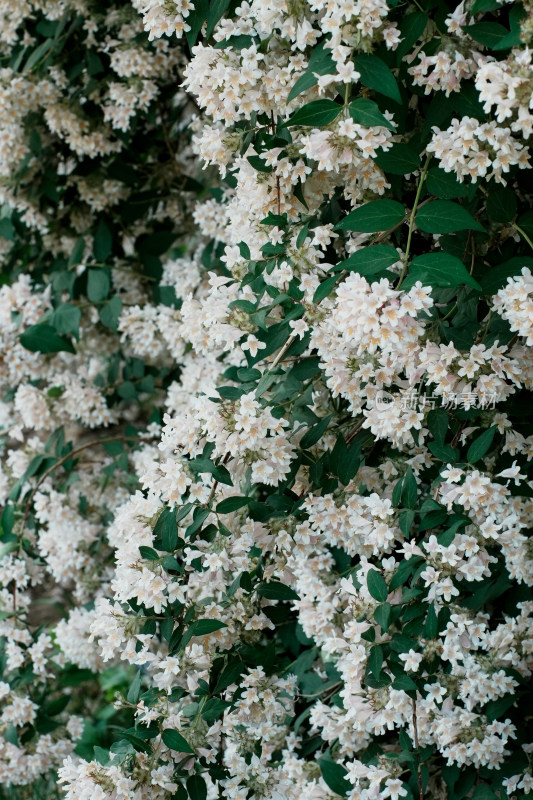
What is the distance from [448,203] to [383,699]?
786 mm

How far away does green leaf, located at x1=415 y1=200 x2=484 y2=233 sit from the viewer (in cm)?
125

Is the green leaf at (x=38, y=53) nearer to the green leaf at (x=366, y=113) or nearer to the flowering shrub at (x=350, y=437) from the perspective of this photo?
the flowering shrub at (x=350, y=437)

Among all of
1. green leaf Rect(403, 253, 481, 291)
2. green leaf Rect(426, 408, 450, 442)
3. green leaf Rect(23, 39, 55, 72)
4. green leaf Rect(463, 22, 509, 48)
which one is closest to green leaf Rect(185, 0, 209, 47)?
green leaf Rect(463, 22, 509, 48)

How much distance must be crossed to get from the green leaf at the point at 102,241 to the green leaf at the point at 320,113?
4.31 feet

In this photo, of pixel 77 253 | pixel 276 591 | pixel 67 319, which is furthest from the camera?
pixel 77 253

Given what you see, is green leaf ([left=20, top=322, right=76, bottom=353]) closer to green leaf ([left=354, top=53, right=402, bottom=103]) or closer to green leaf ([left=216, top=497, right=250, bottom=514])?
green leaf ([left=216, top=497, right=250, bottom=514])

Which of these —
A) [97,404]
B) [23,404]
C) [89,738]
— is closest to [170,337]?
[97,404]

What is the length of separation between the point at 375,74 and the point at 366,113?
0.18ft

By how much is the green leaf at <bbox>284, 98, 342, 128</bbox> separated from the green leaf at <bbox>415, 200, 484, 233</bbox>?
0.19m

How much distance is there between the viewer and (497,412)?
149 centimetres

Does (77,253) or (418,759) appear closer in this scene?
(418,759)

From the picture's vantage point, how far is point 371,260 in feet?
4.08

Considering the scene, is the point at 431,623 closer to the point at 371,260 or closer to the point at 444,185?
the point at 371,260

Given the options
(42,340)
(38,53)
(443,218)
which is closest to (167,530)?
(443,218)
